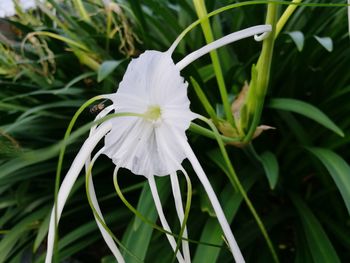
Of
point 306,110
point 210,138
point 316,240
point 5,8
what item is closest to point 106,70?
point 210,138

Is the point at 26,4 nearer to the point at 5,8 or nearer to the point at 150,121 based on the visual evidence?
the point at 5,8

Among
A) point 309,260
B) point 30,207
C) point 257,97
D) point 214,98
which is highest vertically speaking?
point 257,97

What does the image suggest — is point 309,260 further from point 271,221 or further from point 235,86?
point 235,86

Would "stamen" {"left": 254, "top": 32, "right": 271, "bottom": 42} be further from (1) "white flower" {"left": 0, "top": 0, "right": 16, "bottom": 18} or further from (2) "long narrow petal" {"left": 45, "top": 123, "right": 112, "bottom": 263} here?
(1) "white flower" {"left": 0, "top": 0, "right": 16, "bottom": 18}

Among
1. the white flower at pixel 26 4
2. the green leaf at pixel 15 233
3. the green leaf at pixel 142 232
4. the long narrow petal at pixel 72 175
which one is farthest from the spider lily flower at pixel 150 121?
the white flower at pixel 26 4

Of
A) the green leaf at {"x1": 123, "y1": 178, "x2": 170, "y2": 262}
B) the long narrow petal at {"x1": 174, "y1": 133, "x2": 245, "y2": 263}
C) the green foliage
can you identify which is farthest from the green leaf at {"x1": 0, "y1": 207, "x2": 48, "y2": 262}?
the long narrow petal at {"x1": 174, "y1": 133, "x2": 245, "y2": 263}

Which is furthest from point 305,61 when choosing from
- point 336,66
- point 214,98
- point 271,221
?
point 271,221

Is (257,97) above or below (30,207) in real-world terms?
above
